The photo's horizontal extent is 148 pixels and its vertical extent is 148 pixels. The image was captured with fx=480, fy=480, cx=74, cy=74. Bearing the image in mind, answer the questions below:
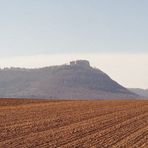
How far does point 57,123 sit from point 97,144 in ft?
23.1

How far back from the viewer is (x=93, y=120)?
2539 centimetres

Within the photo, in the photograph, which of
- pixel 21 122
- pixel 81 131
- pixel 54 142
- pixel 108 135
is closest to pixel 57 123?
pixel 21 122

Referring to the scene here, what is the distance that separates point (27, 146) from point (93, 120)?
9608 mm

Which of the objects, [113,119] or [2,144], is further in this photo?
[113,119]

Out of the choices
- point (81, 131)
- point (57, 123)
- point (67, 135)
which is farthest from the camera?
point (57, 123)

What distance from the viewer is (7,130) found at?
20.5 m

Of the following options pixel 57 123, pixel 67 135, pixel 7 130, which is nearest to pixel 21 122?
pixel 57 123

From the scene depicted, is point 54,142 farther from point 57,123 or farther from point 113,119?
point 113,119

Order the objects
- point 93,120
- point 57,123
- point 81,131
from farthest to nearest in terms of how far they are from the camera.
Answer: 1. point 93,120
2. point 57,123
3. point 81,131

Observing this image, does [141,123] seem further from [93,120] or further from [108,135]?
[108,135]

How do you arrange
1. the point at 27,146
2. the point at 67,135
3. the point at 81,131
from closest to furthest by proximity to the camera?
the point at 27,146
the point at 67,135
the point at 81,131

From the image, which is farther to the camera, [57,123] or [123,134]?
[57,123]

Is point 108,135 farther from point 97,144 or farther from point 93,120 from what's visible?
point 93,120

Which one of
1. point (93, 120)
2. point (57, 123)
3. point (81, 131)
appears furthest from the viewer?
point (93, 120)
